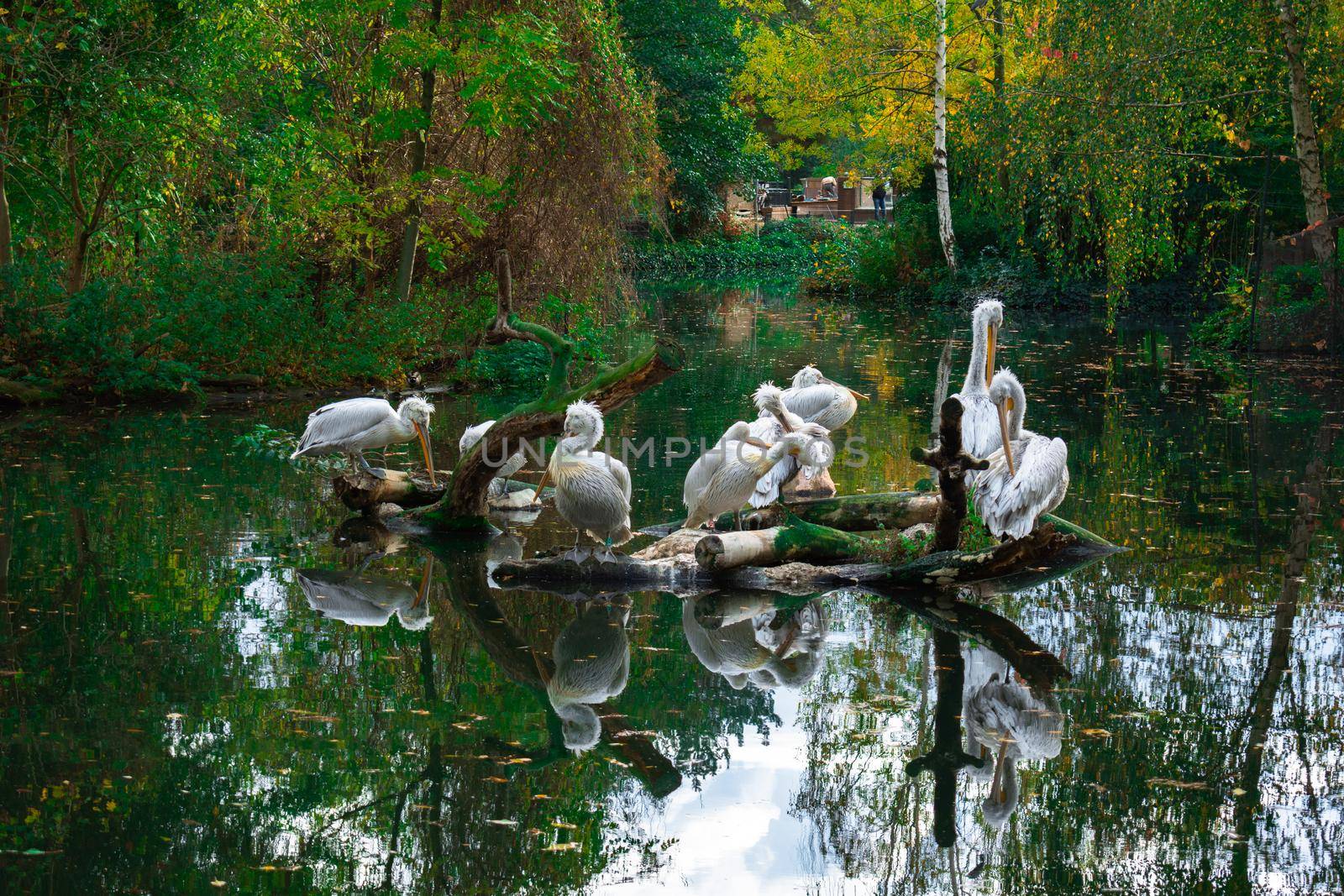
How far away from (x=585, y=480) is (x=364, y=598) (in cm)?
142

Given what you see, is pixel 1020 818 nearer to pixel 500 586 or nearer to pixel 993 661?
pixel 993 661

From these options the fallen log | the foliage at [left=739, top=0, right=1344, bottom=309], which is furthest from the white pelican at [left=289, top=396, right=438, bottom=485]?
the foliage at [left=739, top=0, right=1344, bottom=309]

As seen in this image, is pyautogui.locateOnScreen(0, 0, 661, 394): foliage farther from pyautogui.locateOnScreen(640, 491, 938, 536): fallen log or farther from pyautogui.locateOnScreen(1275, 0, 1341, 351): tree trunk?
pyautogui.locateOnScreen(1275, 0, 1341, 351): tree trunk

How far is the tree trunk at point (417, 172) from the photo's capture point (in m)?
15.2

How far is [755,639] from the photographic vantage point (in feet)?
22.1

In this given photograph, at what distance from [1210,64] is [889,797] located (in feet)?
43.5

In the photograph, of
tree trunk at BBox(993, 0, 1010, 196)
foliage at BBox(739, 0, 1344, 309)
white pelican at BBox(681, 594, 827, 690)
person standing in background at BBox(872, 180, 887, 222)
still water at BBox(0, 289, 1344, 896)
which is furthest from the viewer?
person standing in background at BBox(872, 180, 887, 222)

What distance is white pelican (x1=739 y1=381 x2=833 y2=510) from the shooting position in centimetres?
855

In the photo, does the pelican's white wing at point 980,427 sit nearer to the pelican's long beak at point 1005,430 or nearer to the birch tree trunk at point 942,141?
the pelican's long beak at point 1005,430

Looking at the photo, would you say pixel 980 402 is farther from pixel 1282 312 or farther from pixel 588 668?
pixel 1282 312

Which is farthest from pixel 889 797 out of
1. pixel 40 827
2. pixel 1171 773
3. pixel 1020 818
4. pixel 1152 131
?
pixel 1152 131

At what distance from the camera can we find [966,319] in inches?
1005

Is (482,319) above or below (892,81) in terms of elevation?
below

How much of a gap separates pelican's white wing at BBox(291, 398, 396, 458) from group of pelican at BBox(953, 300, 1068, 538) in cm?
415
